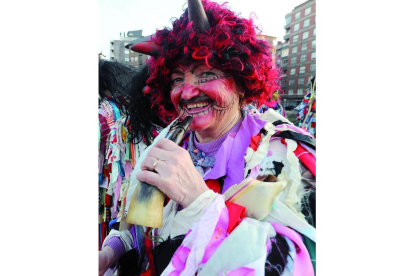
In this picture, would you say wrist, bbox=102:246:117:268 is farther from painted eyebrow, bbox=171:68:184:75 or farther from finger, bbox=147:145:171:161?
painted eyebrow, bbox=171:68:184:75

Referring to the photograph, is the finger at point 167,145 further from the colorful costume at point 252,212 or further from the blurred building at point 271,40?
the blurred building at point 271,40

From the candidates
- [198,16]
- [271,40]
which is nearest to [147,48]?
[198,16]

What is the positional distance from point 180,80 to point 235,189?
48cm

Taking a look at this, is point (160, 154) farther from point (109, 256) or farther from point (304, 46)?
point (304, 46)

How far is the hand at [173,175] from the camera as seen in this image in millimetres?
831

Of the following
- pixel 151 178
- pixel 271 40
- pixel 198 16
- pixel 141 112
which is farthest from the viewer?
pixel 141 112

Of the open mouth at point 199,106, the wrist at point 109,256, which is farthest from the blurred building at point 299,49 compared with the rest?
the wrist at point 109,256

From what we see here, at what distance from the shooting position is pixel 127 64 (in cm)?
136

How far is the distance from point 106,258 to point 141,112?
2.43ft

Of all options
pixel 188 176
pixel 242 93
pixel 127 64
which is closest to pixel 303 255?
pixel 188 176

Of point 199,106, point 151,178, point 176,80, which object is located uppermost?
point 176,80

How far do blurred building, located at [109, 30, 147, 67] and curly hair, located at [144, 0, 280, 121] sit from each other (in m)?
0.12

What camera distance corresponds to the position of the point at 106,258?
1123mm

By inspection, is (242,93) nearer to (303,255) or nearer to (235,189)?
(235,189)
